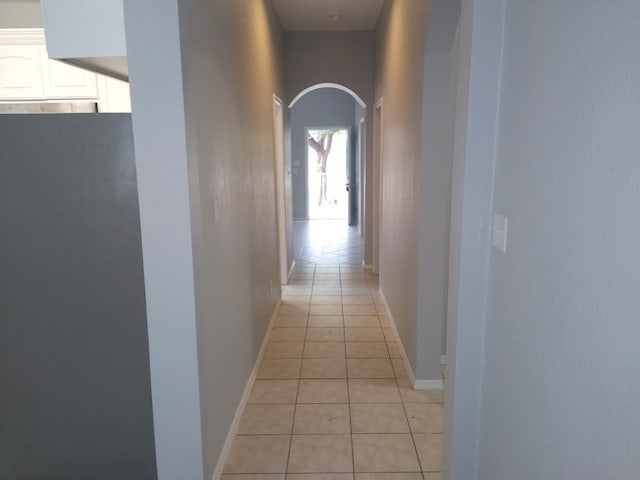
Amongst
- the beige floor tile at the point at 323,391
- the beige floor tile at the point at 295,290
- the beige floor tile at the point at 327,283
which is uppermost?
the beige floor tile at the point at 327,283

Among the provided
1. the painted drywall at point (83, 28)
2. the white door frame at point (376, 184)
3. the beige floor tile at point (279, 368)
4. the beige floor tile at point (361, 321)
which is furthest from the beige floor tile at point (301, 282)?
the painted drywall at point (83, 28)

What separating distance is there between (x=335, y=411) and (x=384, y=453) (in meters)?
0.47

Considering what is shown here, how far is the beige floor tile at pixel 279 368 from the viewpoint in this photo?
3.19m

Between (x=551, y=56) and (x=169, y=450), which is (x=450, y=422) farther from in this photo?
(x=551, y=56)

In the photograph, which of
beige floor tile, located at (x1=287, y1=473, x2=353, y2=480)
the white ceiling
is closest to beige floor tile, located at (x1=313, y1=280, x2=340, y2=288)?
the white ceiling

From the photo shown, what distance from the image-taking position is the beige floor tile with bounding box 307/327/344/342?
3.79 meters

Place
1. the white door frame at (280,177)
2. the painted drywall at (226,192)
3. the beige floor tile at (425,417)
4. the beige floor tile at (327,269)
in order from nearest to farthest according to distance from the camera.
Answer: the painted drywall at (226,192) < the beige floor tile at (425,417) < the white door frame at (280,177) < the beige floor tile at (327,269)

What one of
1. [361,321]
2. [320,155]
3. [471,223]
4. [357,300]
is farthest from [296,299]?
[320,155]

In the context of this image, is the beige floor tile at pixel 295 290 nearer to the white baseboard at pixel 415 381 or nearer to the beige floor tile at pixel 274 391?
the white baseboard at pixel 415 381

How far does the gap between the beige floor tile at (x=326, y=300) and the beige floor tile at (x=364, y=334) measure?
75cm

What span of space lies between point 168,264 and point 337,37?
4.66 m

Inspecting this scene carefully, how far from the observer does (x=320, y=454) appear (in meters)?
2.32

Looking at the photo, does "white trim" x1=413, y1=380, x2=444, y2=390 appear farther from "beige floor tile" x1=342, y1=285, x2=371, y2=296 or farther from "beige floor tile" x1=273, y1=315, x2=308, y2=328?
"beige floor tile" x1=342, y1=285, x2=371, y2=296

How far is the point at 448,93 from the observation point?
2627 mm
